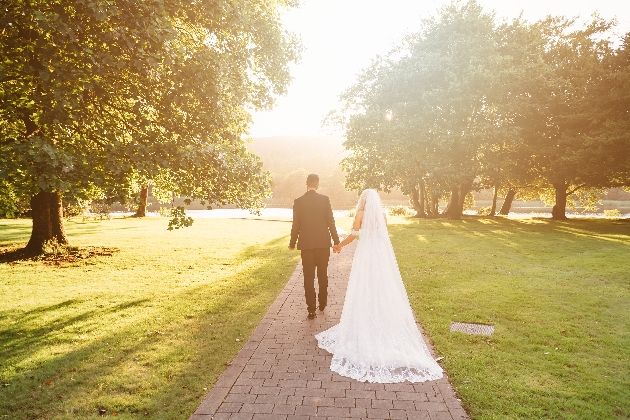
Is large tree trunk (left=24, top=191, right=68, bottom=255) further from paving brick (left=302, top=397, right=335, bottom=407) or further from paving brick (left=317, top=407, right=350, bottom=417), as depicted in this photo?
paving brick (left=317, top=407, right=350, bottom=417)

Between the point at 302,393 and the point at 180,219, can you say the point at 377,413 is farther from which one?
the point at 180,219

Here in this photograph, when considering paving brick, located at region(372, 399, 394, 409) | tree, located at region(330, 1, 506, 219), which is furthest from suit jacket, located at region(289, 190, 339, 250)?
tree, located at region(330, 1, 506, 219)

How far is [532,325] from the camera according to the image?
24.0 feet

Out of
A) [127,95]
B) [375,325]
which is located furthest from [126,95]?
[375,325]

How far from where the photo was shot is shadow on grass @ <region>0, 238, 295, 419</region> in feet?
15.1

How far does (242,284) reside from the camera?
10.8 metres

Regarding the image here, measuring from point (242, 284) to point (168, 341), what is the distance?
13.8 feet

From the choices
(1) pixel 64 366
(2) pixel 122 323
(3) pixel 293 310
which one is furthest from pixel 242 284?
(1) pixel 64 366

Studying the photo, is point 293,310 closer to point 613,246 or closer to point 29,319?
point 29,319

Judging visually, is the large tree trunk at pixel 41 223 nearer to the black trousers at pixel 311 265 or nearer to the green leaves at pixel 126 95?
the green leaves at pixel 126 95

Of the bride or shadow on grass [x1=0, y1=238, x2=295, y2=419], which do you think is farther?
the bride

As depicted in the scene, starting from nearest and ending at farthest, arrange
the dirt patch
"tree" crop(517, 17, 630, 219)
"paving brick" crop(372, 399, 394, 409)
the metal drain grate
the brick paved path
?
the brick paved path < "paving brick" crop(372, 399, 394, 409) < the metal drain grate < the dirt patch < "tree" crop(517, 17, 630, 219)

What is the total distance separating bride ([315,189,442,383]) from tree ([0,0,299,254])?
4.75 m

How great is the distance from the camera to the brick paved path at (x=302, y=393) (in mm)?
4270
